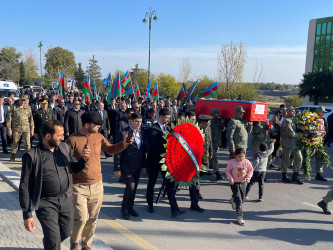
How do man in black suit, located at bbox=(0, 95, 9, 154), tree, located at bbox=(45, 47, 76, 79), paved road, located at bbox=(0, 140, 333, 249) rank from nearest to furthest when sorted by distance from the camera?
paved road, located at bbox=(0, 140, 333, 249) < man in black suit, located at bbox=(0, 95, 9, 154) < tree, located at bbox=(45, 47, 76, 79)

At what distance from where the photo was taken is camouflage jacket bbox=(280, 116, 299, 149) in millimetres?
8008

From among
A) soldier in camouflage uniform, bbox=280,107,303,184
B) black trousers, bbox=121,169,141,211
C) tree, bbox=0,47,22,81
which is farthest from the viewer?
tree, bbox=0,47,22,81

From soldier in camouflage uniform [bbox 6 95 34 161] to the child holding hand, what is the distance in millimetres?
6226

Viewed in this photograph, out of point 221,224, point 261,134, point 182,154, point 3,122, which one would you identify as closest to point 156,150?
point 182,154

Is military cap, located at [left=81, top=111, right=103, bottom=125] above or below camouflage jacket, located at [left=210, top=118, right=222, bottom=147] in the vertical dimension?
above

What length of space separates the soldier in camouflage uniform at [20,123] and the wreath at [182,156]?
209 inches

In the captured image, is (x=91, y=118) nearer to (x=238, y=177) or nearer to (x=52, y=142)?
(x=52, y=142)

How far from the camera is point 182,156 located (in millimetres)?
5473

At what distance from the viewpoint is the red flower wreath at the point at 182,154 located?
542cm

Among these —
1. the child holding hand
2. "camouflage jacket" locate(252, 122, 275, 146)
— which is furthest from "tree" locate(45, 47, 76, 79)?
the child holding hand

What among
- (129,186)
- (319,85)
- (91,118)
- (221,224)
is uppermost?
(319,85)

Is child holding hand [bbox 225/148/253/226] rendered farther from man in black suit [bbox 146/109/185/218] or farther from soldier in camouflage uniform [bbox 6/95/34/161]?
soldier in camouflage uniform [bbox 6/95/34/161]

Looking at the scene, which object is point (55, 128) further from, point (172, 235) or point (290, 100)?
point (290, 100)

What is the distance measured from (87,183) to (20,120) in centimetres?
597
